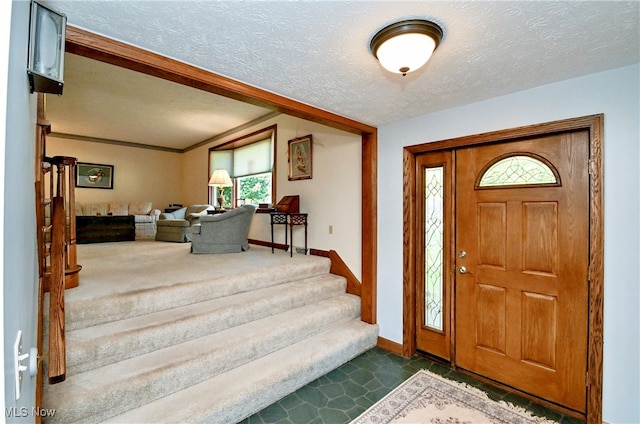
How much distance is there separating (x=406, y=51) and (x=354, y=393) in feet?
8.38

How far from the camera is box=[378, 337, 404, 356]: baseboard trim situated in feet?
10.3

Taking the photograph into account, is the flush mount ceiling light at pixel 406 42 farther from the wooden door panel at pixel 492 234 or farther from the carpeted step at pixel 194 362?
the carpeted step at pixel 194 362

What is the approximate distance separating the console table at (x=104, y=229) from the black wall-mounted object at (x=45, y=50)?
5717 mm

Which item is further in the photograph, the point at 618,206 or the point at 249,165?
the point at 249,165

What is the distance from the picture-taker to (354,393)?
2.45 metres

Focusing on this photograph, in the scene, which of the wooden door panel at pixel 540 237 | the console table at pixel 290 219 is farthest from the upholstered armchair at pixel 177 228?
the wooden door panel at pixel 540 237

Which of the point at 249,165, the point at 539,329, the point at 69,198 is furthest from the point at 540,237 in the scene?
the point at 249,165

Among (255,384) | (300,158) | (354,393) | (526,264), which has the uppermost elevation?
(300,158)

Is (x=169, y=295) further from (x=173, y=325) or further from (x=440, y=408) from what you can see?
(x=440, y=408)

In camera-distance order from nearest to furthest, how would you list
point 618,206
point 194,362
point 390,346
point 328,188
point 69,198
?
1. point 618,206
2. point 194,362
3. point 69,198
4. point 390,346
5. point 328,188

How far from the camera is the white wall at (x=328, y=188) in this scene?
3723 mm

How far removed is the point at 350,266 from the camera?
3766 mm

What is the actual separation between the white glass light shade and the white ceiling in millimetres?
99

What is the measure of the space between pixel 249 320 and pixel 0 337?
2.43m
